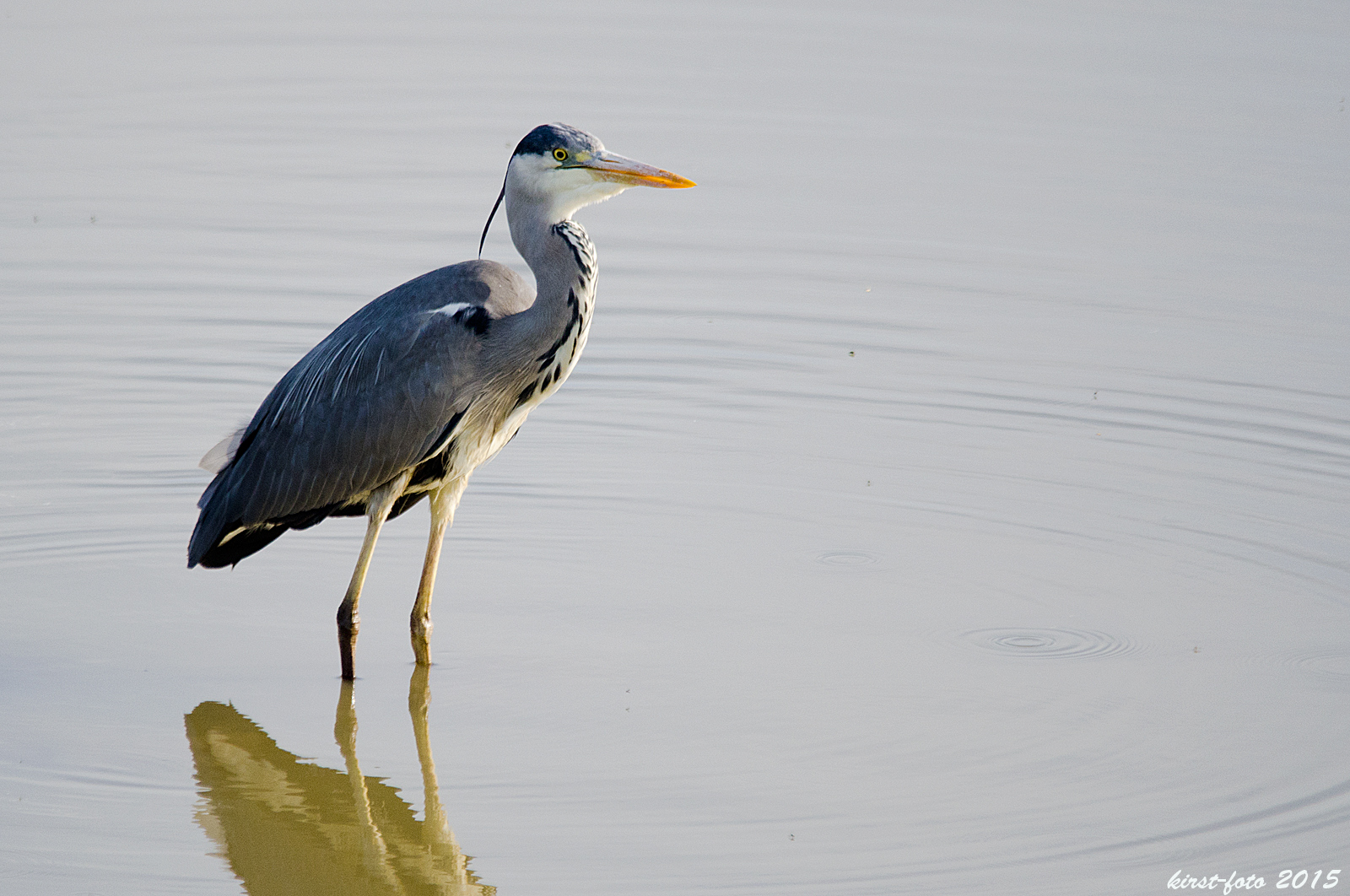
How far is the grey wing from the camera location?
674cm

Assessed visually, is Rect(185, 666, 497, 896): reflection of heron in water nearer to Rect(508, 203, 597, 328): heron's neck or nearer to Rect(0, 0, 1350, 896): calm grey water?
Rect(0, 0, 1350, 896): calm grey water

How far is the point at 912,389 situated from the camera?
400 inches

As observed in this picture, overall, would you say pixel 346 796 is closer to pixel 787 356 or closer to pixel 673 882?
pixel 673 882

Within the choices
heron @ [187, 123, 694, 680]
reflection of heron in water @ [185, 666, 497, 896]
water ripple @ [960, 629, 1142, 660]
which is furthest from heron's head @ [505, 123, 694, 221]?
water ripple @ [960, 629, 1142, 660]

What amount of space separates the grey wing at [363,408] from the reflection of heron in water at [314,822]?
2.98 ft

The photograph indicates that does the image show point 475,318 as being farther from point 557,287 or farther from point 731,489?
point 731,489

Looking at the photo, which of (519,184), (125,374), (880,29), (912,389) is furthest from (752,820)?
(880,29)

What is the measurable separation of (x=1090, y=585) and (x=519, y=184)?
3.03m

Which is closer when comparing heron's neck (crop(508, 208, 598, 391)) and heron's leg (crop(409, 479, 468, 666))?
heron's neck (crop(508, 208, 598, 391))

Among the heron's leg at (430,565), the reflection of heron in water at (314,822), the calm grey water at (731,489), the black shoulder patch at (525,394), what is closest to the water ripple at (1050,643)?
the calm grey water at (731,489)

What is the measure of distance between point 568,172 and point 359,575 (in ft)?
5.65

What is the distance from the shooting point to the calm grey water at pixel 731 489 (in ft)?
19.2

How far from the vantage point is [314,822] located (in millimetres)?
5887

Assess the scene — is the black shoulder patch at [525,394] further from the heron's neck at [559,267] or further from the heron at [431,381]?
the heron's neck at [559,267]
